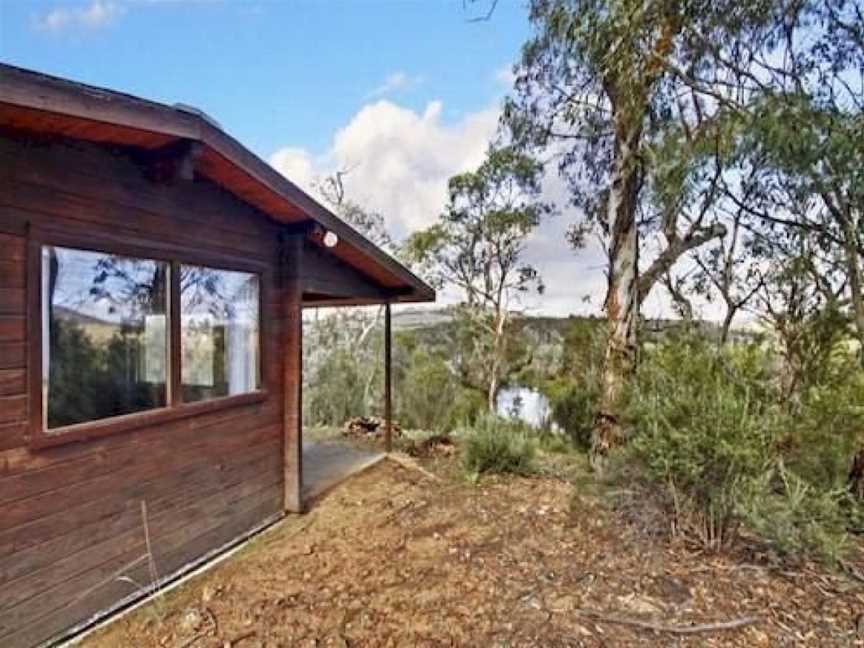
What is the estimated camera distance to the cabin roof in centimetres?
275

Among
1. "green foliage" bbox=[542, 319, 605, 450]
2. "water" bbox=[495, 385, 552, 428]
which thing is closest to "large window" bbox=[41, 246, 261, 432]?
"green foliage" bbox=[542, 319, 605, 450]

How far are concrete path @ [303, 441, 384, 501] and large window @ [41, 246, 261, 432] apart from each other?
1782 mm

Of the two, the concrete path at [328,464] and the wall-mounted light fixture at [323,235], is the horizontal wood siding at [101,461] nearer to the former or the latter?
the wall-mounted light fixture at [323,235]

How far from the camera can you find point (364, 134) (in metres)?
16.5

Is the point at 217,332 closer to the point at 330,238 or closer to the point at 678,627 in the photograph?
the point at 330,238

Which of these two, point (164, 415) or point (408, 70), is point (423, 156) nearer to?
point (408, 70)

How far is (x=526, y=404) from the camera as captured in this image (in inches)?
619

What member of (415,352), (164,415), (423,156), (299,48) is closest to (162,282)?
(164,415)

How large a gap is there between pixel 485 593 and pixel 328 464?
4079 millimetres

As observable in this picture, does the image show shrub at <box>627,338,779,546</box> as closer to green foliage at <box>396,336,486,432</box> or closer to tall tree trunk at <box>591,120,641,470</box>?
tall tree trunk at <box>591,120,641,470</box>

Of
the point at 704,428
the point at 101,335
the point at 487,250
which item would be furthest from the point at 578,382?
the point at 101,335

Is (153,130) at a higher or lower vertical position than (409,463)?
higher

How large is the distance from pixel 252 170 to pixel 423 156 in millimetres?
12397

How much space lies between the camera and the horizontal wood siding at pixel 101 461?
3029 millimetres
